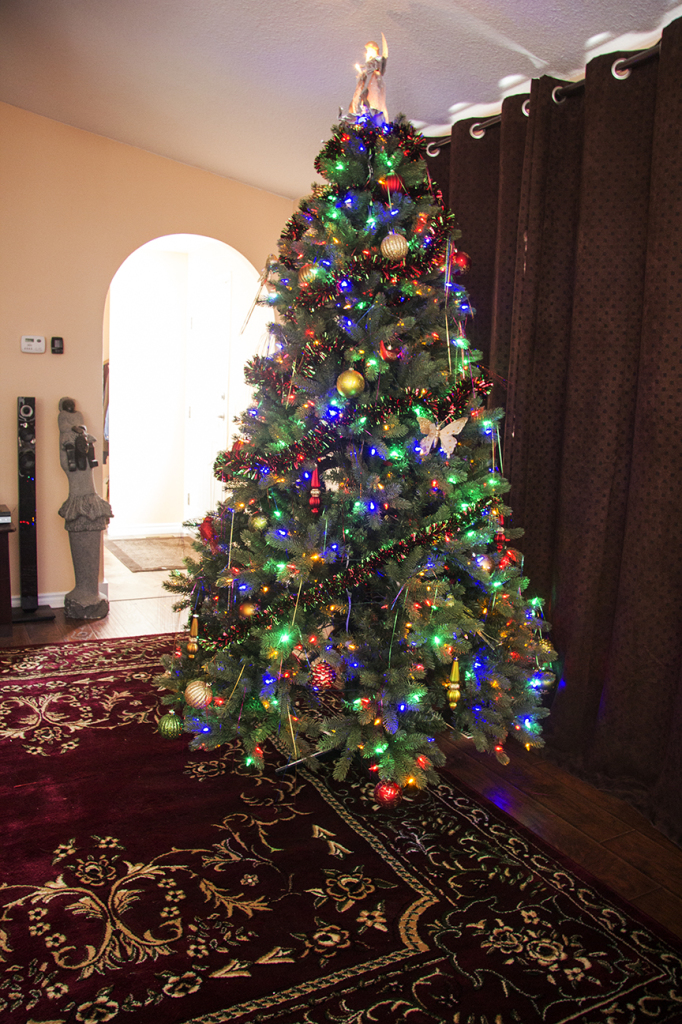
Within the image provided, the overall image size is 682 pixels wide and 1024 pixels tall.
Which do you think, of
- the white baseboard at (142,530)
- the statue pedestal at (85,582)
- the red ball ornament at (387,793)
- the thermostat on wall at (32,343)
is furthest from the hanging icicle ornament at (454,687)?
the white baseboard at (142,530)

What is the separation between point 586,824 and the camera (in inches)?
82.4

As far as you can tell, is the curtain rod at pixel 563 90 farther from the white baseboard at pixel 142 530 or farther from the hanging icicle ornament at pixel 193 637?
the white baseboard at pixel 142 530

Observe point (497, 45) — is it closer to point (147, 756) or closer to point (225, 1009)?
point (147, 756)

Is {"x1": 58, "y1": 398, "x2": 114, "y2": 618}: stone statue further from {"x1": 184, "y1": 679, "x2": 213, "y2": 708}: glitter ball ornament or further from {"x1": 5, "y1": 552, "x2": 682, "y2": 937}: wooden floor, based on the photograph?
{"x1": 5, "y1": 552, "x2": 682, "y2": 937}: wooden floor

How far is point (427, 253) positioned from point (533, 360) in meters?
0.65

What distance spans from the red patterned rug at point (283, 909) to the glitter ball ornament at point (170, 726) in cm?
10

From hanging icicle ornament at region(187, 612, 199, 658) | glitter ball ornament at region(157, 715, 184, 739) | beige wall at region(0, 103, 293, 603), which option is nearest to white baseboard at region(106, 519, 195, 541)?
beige wall at region(0, 103, 293, 603)

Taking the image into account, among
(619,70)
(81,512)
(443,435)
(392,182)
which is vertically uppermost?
(619,70)

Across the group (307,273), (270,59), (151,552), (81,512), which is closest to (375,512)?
(307,273)

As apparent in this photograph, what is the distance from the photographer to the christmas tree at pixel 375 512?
212 cm

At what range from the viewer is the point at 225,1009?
4.54 ft

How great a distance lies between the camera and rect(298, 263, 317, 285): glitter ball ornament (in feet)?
7.14

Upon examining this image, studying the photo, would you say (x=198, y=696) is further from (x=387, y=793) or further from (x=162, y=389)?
(x=162, y=389)

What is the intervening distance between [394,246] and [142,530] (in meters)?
4.97
